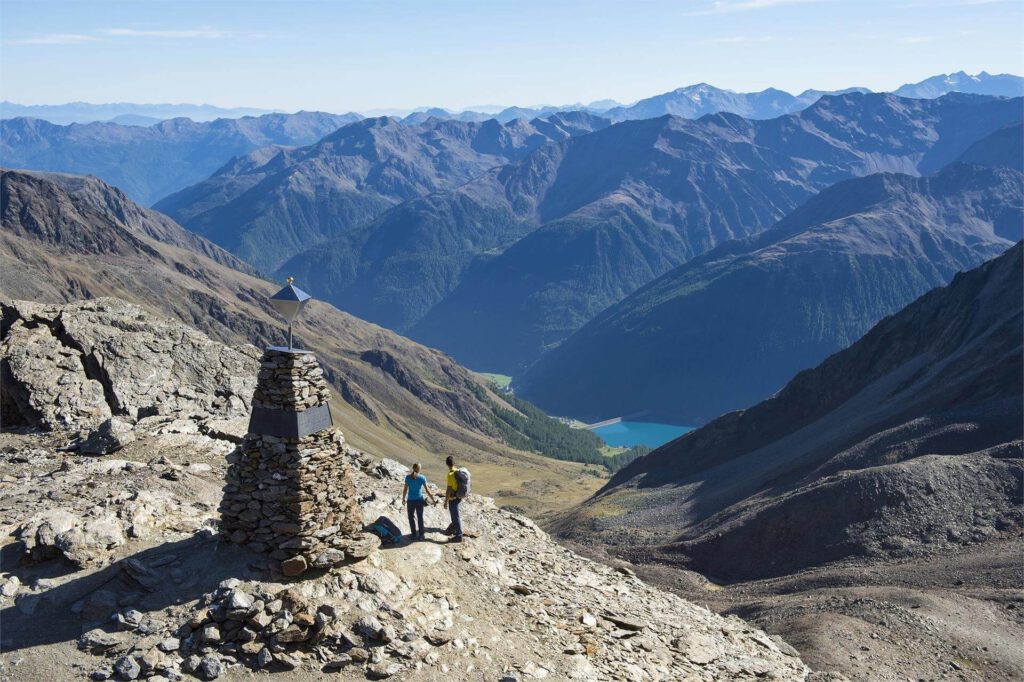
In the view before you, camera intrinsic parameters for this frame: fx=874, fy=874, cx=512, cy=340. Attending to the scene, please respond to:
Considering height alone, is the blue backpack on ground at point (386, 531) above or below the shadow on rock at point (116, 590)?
above

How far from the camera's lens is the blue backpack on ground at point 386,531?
25.9 meters

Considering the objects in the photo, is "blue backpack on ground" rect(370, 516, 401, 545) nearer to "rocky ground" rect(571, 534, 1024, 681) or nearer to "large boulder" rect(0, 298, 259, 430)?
"large boulder" rect(0, 298, 259, 430)

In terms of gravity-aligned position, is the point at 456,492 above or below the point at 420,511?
above

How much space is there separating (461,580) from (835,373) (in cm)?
11804

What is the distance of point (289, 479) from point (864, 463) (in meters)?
76.2

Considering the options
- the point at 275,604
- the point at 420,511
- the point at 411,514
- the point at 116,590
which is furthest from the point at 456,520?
the point at 116,590

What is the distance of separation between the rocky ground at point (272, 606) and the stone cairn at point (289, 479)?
2.11ft

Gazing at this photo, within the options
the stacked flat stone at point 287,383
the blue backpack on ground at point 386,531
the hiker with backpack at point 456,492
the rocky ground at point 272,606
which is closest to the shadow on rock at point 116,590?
the rocky ground at point 272,606

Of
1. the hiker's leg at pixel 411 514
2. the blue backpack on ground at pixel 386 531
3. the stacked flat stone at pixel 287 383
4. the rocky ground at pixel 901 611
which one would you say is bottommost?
the rocky ground at pixel 901 611

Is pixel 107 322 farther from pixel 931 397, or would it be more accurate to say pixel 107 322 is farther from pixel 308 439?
pixel 931 397

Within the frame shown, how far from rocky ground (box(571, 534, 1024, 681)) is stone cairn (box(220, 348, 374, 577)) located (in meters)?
24.2

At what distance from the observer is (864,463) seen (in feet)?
285

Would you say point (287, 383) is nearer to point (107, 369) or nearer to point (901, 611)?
point (107, 369)

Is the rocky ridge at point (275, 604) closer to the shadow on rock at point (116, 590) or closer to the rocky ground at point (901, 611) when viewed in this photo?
the shadow on rock at point (116, 590)
